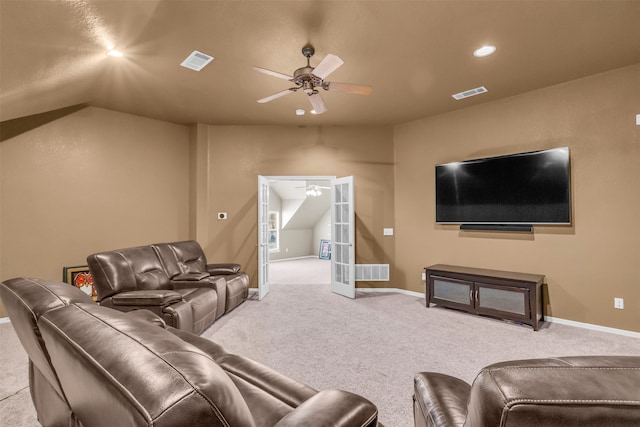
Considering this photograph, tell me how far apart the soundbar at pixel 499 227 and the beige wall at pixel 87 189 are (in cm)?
471

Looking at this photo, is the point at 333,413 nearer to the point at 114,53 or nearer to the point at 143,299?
the point at 143,299

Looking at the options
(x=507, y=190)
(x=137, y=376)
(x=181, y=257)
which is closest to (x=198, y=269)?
(x=181, y=257)

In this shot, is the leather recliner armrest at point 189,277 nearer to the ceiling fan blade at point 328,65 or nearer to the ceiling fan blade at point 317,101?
the ceiling fan blade at point 317,101

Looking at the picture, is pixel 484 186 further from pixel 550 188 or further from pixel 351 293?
pixel 351 293

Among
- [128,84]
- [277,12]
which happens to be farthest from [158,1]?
[128,84]

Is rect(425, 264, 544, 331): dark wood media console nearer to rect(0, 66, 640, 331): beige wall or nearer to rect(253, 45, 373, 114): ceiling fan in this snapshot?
rect(0, 66, 640, 331): beige wall

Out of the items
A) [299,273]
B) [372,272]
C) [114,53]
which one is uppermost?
[114,53]

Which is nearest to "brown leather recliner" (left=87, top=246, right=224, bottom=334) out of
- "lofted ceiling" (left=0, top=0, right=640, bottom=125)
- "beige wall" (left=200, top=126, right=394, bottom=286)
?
"beige wall" (left=200, top=126, right=394, bottom=286)

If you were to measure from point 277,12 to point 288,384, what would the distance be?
8.82 ft

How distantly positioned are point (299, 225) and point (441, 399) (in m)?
9.62

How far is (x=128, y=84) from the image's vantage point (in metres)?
3.99

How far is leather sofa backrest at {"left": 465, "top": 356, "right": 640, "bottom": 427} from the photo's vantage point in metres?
0.58

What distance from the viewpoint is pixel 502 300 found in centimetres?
395

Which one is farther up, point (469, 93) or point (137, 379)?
point (469, 93)
